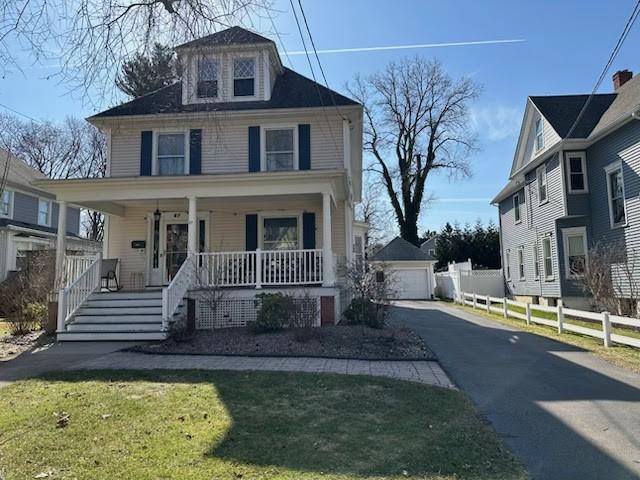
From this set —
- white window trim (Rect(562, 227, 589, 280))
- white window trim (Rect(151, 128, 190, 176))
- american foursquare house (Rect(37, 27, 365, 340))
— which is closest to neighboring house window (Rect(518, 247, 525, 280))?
white window trim (Rect(562, 227, 589, 280))

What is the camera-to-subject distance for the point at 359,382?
258 inches

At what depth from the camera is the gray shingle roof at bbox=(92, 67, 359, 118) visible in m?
14.7

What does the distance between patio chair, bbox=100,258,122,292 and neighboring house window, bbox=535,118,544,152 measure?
57.8ft

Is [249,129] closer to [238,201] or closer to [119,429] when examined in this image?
[238,201]

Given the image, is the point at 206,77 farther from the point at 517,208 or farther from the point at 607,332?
the point at 517,208

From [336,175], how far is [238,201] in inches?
158

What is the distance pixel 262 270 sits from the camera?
12383 millimetres

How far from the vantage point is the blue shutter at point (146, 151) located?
14666 millimetres

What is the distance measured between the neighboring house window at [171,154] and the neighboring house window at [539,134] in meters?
15.0

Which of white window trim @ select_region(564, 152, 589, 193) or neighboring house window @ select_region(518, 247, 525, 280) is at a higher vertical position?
white window trim @ select_region(564, 152, 589, 193)

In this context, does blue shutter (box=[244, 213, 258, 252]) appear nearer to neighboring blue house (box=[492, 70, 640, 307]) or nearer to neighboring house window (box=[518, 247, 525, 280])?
neighboring blue house (box=[492, 70, 640, 307])

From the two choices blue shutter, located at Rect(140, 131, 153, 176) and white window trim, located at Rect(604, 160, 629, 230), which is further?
white window trim, located at Rect(604, 160, 629, 230)

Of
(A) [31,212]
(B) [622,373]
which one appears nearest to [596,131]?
(B) [622,373]

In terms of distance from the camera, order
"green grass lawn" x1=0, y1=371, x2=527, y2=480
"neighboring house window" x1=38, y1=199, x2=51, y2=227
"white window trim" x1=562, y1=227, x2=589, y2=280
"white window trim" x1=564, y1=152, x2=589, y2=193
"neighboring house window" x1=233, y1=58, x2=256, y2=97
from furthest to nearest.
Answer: "neighboring house window" x1=38, y1=199, x2=51, y2=227 < "white window trim" x1=562, y1=227, x2=589, y2=280 < "white window trim" x1=564, y1=152, x2=589, y2=193 < "neighboring house window" x1=233, y1=58, x2=256, y2=97 < "green grass lawn" x1=0, y1=371, x2=527, y2=480
